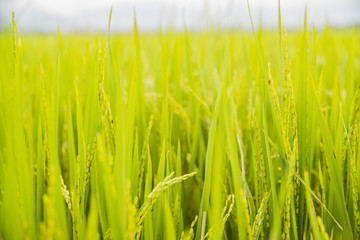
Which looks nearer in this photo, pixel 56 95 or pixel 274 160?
pixel 56 95

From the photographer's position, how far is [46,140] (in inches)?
21.6

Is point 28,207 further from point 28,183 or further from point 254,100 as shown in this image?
point 254,100

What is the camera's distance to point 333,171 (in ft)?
1.74

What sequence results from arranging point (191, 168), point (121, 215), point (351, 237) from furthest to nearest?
point (191, 168) < point (351, 237) < point (121, 215)

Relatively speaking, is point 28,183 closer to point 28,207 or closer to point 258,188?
point 28,207

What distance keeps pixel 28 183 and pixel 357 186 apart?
518 millimetres

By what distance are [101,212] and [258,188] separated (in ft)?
0.94

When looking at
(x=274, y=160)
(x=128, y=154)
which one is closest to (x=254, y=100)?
(x=274, y=160)

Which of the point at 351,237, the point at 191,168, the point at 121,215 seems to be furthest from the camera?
the point at 191,168

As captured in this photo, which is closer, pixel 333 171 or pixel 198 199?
pixel 333 171

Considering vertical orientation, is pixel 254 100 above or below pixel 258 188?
above

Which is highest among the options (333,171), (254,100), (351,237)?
(254,100)

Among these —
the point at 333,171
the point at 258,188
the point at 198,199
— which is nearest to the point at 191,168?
the point at 198,199

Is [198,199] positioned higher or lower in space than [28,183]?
lower
